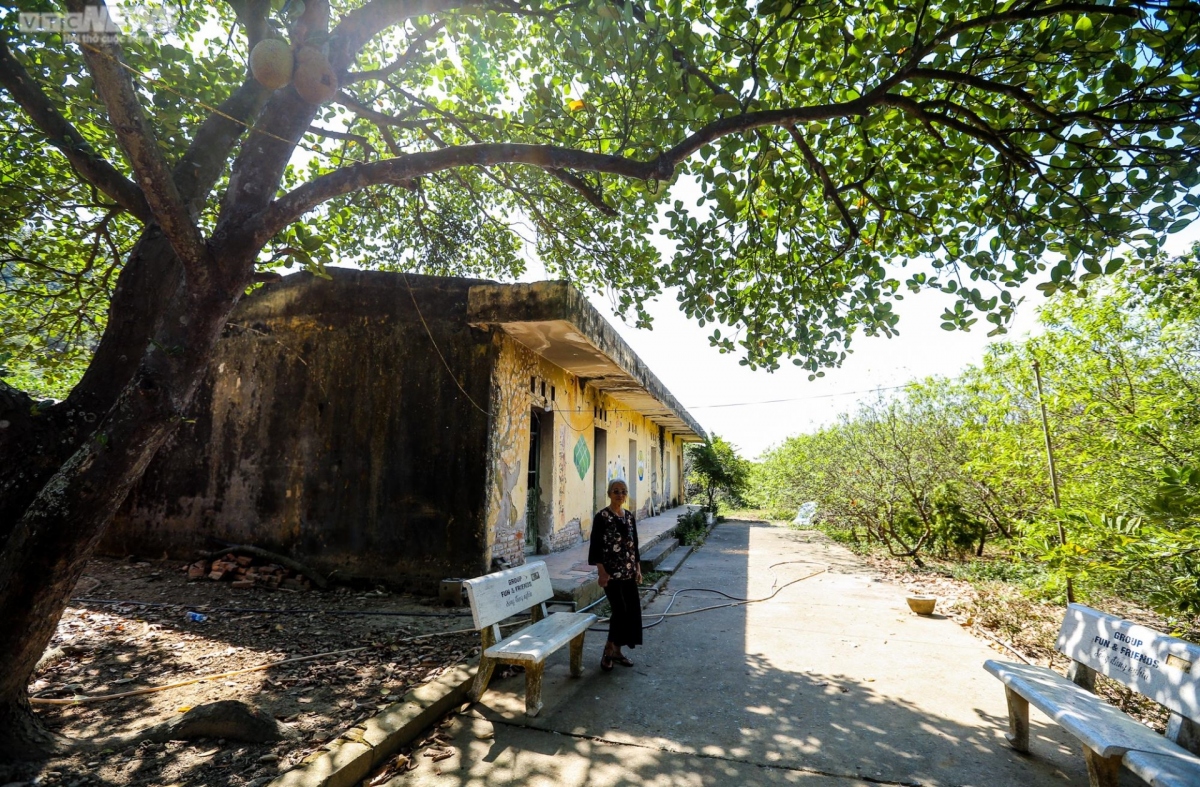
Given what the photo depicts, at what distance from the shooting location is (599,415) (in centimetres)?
1095

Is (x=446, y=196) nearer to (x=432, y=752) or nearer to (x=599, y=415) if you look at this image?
(x=599, y=415)

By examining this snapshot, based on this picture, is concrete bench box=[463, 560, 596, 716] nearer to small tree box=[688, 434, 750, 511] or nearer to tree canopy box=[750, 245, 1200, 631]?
tree canopy box=[750, 245, 1200, 631]

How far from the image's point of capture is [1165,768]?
7.14 ft

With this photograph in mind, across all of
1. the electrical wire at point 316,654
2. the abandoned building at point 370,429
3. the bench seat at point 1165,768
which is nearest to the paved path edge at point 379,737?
the electrical wire at point 316,654

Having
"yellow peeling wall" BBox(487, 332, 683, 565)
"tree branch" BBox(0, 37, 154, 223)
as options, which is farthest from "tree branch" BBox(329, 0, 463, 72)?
"yellow peeling wall" BBox(487, 332, 683, 565)

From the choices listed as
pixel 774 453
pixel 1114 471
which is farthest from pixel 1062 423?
pixel 774 453

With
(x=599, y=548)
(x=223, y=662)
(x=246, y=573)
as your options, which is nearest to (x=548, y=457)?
(x=599, y=548)

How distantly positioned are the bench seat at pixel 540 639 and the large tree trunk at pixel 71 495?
7.47 feet

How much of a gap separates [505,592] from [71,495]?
254 cm

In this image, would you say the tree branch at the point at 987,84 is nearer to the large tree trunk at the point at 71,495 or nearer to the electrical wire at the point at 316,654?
the large tree trunk at the point at 71,495

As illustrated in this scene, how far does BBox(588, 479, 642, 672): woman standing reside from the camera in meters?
4.56

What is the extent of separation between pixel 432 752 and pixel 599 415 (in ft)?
26.4

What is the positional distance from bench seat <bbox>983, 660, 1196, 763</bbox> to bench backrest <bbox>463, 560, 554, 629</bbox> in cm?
311

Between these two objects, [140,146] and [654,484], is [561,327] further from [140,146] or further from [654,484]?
[654,484]
